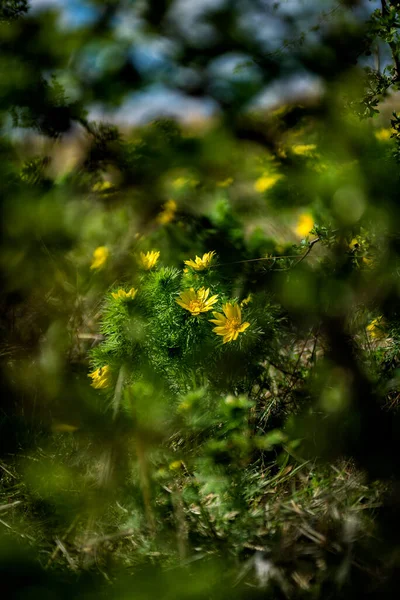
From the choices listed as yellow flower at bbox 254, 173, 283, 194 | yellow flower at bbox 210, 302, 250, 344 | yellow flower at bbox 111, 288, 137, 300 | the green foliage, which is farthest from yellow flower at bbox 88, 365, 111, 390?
yellow flower at bbox 254, 173, 283, 194

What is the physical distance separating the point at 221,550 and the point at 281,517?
14 centimetres

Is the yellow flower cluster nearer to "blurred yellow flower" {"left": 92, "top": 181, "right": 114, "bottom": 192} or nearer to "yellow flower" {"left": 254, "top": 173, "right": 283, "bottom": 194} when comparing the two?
"yellow flower" {"left": 254, "top": 173, "right": 283, "bottom": 194}

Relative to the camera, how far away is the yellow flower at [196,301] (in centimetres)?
134

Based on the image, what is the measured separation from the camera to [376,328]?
1457 mm

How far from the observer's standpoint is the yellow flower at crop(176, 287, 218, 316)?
1338 mm

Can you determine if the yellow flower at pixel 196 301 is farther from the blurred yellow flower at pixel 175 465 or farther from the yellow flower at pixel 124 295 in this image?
the blurred yellow flower at pixel 175 465

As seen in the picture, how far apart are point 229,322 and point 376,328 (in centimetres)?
43

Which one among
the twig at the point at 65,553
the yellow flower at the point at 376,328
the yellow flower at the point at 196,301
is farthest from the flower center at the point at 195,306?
the twig at the point at 65,553

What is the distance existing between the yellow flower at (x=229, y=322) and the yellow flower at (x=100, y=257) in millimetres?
865

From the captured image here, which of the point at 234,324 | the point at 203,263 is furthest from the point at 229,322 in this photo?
the point at 203,263

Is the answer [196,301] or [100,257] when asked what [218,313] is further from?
[100,257]

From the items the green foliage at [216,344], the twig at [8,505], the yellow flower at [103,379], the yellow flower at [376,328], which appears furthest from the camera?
the yellow flower at [376,328]

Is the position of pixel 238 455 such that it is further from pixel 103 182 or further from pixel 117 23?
pixel 103 182

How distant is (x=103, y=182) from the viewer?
1845 millimetres
